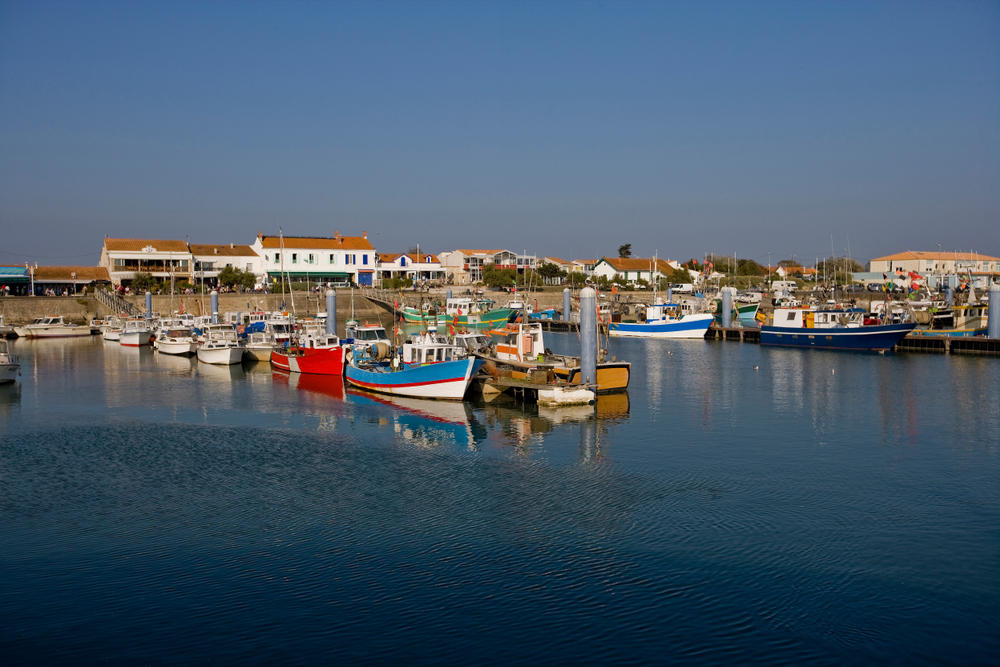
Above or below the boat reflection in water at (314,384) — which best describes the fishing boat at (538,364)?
above

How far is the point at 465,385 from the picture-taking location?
3341 centimetres

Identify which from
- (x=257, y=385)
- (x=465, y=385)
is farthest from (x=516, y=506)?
(x=257, y=385)

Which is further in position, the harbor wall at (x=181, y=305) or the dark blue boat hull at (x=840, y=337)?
the harbor wall at (x=181, y=305)

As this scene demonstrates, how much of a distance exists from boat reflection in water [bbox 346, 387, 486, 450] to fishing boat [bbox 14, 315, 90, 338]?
134 feet

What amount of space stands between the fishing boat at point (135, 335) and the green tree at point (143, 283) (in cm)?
1917

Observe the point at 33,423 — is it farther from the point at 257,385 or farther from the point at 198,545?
the point at 198,545

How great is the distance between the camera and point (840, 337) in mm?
55500

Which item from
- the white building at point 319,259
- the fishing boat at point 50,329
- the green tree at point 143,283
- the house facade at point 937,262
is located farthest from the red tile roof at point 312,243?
the house facade at point 937,262

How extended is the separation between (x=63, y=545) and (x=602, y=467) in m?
13.3

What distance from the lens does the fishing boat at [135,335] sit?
59.9m

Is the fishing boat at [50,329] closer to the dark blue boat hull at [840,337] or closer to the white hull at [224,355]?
the white hull at [224,355]

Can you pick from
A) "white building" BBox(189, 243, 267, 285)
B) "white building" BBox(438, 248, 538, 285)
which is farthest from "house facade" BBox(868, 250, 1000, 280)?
"white building" BBox(189, 243, 267, 285)

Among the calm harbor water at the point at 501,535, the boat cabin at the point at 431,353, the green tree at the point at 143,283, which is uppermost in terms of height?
the green tree at the point at 143,283

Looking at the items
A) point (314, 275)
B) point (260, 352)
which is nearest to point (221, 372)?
point (260, 352)
